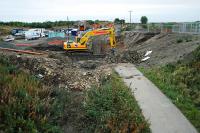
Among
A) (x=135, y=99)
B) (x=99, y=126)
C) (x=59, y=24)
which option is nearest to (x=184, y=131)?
(x=99, y=126)

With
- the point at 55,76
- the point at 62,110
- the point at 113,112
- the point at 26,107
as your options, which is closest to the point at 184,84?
the point at 113,112

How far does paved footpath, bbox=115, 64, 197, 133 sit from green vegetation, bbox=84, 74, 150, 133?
1.25 feet

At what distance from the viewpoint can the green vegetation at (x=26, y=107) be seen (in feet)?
31.4

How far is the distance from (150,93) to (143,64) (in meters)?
11.0

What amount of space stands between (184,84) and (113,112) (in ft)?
17.2

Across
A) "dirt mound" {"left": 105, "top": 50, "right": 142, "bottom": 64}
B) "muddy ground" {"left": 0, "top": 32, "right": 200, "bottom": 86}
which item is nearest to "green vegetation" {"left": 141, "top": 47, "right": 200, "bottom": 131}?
"muddy ground" {"left": 0, "top": 32, "right": 200, "bottom": 86}

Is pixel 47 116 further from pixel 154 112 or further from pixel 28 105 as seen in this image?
pixel 154 112

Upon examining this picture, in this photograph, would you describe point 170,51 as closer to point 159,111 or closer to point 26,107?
point 159,111

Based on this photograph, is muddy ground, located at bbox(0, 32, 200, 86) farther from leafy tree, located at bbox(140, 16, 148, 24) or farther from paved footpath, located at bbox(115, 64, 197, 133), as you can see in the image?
leafy tree, located at bbox(140, 16, 148, 24)

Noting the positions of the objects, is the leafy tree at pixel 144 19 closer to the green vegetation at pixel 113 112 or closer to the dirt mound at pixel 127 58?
the dirt mound at pixel 127 58

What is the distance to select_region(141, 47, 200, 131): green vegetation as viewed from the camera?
37.6 ft

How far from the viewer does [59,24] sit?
117 metres

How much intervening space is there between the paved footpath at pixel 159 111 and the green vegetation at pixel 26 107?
282 cm

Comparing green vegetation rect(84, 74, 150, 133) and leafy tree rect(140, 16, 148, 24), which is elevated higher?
leafy tree rect(140, 16, 148, 24)
